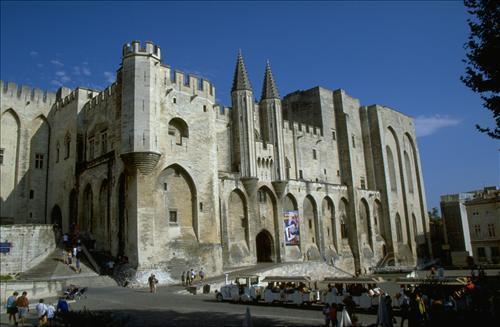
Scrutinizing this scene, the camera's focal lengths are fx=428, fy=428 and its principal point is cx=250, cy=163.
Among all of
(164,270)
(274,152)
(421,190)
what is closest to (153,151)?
(164,270)

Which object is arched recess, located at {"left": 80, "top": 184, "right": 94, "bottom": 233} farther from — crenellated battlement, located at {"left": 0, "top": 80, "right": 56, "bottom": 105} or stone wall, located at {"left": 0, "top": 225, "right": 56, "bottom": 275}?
crenellated battlement, located at {"left": 0, "top": 80, "right": 56, "bottom": 105}

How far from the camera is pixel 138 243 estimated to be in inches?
915

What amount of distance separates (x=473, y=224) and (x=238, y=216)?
29210 millimetres

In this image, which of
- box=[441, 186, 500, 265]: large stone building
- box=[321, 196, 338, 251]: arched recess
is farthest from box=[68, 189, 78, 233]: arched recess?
box=[441, 186, 500, 265]: large stone building

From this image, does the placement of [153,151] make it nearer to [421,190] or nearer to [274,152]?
[274,152]

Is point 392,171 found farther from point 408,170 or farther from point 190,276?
point 190,276

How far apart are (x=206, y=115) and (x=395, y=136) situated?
97.2 ft

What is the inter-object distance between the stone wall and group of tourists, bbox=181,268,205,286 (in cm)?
837

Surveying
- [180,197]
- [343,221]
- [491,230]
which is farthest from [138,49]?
[491,230]

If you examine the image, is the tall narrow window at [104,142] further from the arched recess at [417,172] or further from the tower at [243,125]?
the arched recess at [417,172]

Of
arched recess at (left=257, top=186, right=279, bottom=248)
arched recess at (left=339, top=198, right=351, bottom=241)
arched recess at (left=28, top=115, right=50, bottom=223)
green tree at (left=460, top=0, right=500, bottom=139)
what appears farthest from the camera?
arched recess at (left=339, top=198, right=351, bottom=241)

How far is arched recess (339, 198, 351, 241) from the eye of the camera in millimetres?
41406

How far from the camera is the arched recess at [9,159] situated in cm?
3178

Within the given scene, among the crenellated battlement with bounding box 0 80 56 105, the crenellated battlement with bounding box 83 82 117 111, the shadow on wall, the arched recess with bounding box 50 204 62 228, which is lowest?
the arched recess with bounding box 50 204 62 228
